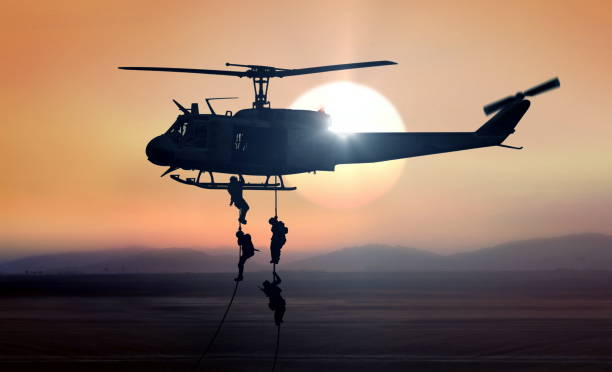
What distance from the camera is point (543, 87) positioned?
3931cm

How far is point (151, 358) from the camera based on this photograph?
132 meters

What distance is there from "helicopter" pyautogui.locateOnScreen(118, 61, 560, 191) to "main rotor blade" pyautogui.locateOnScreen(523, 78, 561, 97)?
0.17 feet

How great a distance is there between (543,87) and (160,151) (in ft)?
67.0

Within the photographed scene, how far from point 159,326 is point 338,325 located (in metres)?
42.2

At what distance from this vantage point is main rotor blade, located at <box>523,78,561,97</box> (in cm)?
3810

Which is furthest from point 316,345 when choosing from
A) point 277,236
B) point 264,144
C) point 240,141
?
point 277,236

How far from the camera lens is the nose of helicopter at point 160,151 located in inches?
1672

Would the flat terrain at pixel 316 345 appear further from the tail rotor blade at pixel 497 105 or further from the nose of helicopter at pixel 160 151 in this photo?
the tail rotor blade at pixel 497 105

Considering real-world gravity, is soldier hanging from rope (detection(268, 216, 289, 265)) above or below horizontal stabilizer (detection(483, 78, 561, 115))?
below

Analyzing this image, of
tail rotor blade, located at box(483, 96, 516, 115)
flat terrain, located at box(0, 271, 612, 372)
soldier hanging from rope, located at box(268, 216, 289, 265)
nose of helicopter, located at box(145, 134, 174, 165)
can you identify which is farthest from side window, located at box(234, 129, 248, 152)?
flat terrain, located at box(0, 271, 612, 372)

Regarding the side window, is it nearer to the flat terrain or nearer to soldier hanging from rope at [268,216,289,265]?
soldier hanging from rope at [268,216,289,265]

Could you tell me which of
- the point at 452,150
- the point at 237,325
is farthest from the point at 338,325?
the point at 452,150

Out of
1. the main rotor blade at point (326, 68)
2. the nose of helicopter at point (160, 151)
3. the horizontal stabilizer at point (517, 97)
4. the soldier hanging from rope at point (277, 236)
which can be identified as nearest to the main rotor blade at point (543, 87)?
the horizontal stabilizer at point (517, 97)

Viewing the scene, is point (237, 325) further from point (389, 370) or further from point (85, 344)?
point (389, 370)
